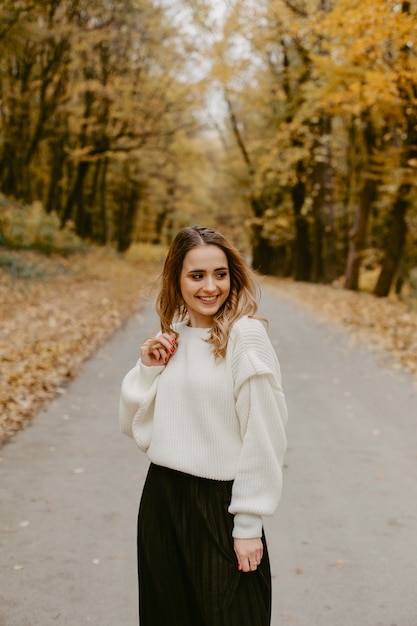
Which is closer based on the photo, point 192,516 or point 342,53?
point 192,516

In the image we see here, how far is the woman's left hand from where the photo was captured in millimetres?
2102

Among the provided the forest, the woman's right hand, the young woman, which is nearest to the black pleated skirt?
the young woman

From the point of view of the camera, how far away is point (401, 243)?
730 inches

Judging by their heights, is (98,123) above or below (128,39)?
below

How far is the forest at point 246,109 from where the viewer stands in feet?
48.9

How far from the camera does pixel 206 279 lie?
2373 mm

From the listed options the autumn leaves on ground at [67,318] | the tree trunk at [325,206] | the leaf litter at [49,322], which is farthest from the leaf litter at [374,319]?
the leaf litter at [49,322]

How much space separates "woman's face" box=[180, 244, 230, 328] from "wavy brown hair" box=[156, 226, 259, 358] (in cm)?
3

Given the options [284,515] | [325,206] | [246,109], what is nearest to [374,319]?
[284,515]

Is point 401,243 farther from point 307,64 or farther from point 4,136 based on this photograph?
point 4,136

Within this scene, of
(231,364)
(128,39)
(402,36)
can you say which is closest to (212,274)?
(231,364)

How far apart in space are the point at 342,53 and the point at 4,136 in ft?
51.9

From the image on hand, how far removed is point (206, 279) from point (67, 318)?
11.4 meters

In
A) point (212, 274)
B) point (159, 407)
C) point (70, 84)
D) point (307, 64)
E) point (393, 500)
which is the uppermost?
point (307, 64)
